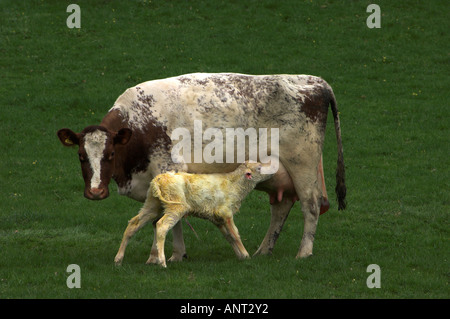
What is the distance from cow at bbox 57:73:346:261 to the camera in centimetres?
1200

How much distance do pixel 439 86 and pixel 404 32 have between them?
5.36 m

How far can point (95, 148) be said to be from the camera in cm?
1141

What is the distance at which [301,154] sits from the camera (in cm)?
1269

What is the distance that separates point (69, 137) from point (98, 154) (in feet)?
1.98

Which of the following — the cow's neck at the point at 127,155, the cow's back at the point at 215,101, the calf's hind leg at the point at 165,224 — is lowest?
the calf's hind leg at the point at 165,224

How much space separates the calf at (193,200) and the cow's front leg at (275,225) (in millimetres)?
1154

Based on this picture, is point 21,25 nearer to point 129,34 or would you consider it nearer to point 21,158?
point 129,34

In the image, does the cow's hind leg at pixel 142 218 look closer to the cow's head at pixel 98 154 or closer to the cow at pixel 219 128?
the cow at pixel 219 128

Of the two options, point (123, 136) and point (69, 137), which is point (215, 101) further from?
point (69, 137)

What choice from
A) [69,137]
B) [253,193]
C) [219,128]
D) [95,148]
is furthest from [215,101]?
[253,193]

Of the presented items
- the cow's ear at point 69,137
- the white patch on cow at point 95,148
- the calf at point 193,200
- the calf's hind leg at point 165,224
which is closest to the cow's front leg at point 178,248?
the calf at point 193,200

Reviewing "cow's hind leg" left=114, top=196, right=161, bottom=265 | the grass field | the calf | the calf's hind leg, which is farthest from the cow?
the grass field

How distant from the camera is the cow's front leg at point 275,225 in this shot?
13.2 m
